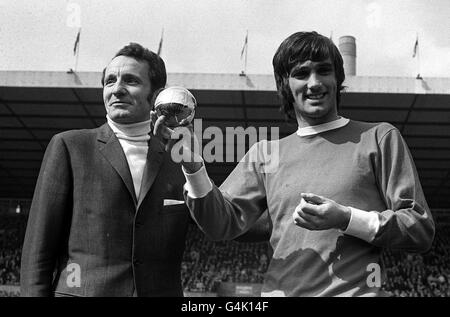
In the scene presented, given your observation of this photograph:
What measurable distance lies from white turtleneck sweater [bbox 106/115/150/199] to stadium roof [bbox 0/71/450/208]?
13331 millimetres

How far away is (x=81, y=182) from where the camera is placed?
2.74 m

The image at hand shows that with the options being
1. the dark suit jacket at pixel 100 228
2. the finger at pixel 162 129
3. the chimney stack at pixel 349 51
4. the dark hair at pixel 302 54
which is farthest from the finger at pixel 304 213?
the chimney stack at pixel 349 51

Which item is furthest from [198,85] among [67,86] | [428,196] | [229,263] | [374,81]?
[428,196]

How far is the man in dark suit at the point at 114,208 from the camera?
2645 mm

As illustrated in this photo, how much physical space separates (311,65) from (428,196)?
80.5ft

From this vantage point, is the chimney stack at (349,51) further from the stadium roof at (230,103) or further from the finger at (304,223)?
the finger at (304,223)

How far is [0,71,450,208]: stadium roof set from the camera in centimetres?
1616

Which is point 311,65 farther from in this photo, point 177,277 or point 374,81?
point 374,81

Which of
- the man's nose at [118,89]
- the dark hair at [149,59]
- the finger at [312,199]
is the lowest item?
the finger at [312,199]

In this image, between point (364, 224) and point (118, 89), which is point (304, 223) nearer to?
point (364, 224)

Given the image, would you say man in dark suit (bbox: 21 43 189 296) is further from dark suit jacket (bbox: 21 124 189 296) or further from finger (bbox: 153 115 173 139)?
finger (bbox: 153 115 173 139)

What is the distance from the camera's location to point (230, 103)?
17.0 m
